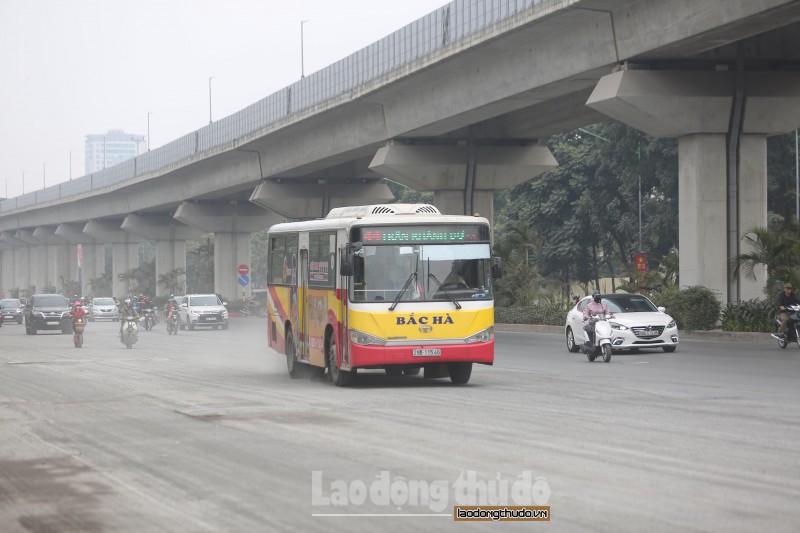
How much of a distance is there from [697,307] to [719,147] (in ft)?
13.9

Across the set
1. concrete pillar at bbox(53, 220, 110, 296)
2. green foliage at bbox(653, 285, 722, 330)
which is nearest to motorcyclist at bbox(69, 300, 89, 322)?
green foliage at bbox(653, 285, 722, 330)

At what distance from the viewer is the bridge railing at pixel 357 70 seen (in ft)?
121

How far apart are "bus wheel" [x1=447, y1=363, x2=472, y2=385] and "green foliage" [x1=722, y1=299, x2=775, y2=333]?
14.1 meters

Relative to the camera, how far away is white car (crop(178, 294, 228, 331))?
5684 cm

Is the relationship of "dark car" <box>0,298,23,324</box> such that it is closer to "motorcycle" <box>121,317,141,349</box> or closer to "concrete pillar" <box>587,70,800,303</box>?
"motorcycle" <box>121,317,141,349</box>

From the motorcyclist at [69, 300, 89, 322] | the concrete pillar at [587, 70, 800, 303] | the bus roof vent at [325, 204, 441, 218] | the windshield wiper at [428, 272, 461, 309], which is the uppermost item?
the concrete pillar at [587, 70, 800, 303]

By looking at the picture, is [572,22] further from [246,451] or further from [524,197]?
[524,197]

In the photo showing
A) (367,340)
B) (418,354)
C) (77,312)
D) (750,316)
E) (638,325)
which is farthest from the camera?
(77,312)

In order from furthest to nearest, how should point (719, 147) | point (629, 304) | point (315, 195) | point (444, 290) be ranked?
point (315, 195)
point (719, 147)
point (629, 304)
point (444, 290)

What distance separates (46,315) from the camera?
52719mm

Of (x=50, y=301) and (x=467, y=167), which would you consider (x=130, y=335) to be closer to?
(x=467, y=167)

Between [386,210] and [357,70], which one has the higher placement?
[357,70]

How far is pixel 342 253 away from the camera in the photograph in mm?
20812

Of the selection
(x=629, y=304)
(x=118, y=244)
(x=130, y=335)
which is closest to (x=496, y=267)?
(x=629, y=304)
